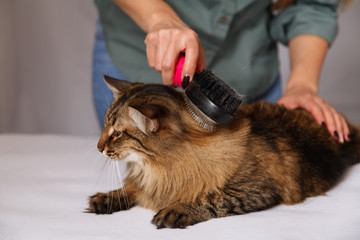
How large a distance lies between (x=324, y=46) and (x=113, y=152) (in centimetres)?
129

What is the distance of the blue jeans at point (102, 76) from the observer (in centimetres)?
211

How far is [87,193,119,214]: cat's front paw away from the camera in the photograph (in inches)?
50.4

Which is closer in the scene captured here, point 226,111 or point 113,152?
point 226,111

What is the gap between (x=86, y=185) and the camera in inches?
60.3

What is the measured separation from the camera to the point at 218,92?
1.12 m

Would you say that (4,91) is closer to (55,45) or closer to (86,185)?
(55,45)

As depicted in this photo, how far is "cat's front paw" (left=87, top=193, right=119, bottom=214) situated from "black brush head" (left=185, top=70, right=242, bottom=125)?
0.41 metres

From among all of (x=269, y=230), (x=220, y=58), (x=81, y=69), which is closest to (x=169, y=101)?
(x=269, y=230)

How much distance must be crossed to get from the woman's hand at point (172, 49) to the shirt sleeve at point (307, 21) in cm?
100

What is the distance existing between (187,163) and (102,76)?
1047 millimetres

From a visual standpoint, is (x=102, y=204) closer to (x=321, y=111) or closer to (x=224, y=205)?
(x=224, y=205)

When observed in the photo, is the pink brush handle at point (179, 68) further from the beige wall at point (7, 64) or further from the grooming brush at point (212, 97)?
the beige wall at point (7, 64)

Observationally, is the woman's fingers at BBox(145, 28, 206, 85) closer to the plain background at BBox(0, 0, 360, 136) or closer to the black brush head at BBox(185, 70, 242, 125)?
the black brush head at BBox(185, 70, 242, 125)

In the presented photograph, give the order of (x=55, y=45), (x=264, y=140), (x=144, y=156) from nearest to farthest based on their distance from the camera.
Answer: (x=144, y=156) < (x=264, y=140) < (x=55, y=45)
